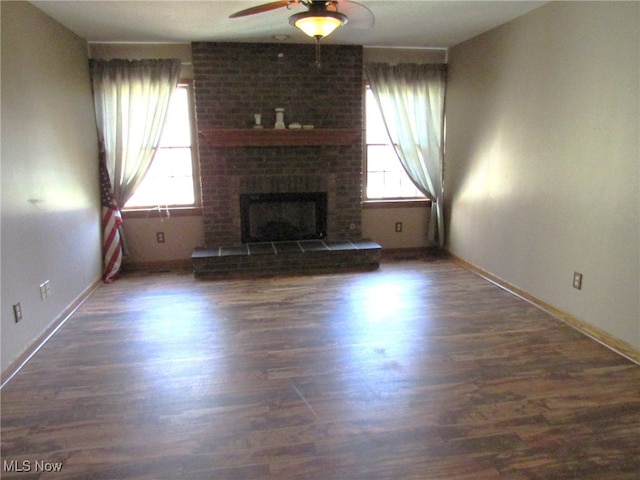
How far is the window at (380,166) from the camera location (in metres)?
5.29

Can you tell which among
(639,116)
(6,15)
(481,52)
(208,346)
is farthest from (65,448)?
(481,52)

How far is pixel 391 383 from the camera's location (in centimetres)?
254

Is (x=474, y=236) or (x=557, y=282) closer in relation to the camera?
(x=557, y=282)

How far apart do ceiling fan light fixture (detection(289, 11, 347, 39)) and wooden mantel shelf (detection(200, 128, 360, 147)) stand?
218 cm

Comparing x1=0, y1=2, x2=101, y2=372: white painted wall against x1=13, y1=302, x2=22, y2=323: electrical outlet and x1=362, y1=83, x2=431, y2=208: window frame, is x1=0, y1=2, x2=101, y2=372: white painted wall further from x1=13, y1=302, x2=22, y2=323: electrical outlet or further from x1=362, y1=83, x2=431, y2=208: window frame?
x1=362, y1=83, x2=431, y2=208: window frame

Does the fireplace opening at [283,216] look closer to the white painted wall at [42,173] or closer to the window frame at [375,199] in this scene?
the window frame at [375,199]

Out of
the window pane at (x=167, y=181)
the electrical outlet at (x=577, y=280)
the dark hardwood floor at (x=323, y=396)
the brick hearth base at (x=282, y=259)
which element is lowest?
the dark hardwood floor at (x=323, y=396)

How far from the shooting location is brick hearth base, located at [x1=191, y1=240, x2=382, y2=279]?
4660 millimetres

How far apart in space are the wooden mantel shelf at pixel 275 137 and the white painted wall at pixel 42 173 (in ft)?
4.18

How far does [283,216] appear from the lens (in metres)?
5.19

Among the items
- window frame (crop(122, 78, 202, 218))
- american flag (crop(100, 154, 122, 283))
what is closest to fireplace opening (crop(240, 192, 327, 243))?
A: window frame (crop(122, 78, 202, 218))

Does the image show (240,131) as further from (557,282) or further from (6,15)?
(557,282)

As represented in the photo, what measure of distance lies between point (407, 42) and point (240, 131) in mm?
2097

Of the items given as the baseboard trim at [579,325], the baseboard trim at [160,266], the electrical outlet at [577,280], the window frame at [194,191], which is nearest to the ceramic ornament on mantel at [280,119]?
the window frame at [194,191]
